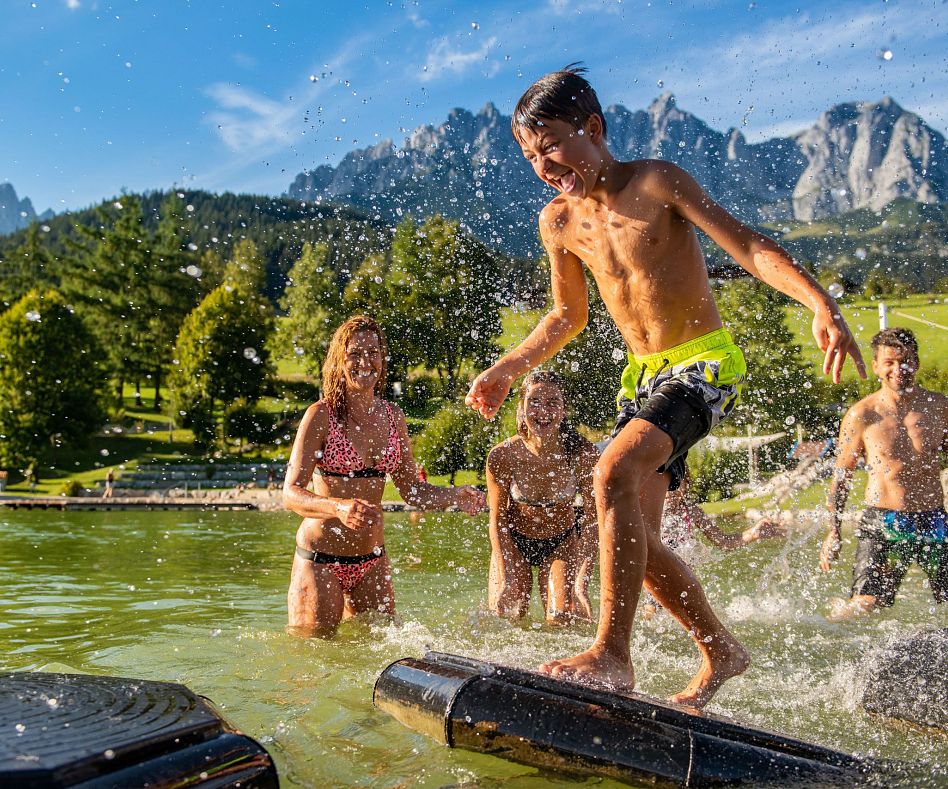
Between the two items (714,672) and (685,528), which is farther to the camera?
(685,528)

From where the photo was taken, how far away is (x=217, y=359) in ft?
151

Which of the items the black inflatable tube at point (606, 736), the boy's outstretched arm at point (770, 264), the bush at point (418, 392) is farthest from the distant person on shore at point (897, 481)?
the bush at point (418, 392)

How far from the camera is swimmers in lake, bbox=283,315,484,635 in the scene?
16.2 feet

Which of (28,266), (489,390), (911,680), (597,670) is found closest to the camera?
(597,670)

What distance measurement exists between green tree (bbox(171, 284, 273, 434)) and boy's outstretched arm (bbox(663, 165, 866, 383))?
42.1 meters

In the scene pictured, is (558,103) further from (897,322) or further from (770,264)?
(897,322)

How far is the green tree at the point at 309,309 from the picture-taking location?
178 ft

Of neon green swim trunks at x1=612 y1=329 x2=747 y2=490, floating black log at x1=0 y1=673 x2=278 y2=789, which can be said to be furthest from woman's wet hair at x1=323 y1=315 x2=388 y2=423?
floating black log at x1=0 y1=673 x2=278 y2=789

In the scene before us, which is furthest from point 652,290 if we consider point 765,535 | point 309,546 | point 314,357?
point 314,357

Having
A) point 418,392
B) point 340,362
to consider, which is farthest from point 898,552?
point 418,392

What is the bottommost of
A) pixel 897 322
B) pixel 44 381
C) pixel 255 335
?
pixel 44 381

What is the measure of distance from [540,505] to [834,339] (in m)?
3.13

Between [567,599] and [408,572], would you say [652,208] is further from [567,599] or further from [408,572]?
[408,572]

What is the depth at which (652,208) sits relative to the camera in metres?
3.45
